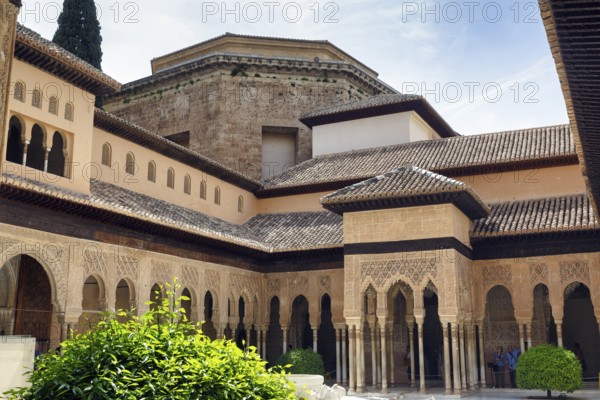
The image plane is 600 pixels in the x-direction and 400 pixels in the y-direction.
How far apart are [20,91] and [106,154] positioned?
14.3ft

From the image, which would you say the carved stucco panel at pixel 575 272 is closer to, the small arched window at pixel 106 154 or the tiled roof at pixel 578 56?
the tiled roof at pixel 578 56

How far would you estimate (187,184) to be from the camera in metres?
21.7

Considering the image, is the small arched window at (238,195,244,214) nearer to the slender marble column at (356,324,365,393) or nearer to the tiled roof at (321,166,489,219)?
the tiled roof at (321,166,489,219)

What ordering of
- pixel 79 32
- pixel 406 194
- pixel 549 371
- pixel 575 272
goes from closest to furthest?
pixel 549 371, pixel 406 194, pixel 575 272, pixel 79 32

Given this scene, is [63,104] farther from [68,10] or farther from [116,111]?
[116,111]

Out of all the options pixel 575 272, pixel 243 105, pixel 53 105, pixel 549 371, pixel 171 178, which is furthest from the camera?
pixel 243 105

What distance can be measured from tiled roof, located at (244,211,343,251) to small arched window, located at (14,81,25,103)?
31.1 ft

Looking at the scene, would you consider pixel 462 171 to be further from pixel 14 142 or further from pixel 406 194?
pixel 14 142

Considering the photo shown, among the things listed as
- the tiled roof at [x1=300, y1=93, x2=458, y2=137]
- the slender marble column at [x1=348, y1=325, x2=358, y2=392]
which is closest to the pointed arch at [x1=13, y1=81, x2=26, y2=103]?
the slender marble column at [x1=348, y1=325, x2=358, y2=392]

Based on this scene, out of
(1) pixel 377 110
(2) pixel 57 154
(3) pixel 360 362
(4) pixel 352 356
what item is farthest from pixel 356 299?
(1) pixel 377 110

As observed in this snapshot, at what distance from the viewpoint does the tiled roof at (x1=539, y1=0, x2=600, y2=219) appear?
6.11m

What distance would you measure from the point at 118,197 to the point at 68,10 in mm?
12379

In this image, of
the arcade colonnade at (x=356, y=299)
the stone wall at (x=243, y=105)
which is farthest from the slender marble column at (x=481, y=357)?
the stone wall at (x=243, y=105)

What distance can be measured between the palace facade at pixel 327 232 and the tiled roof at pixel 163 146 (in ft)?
0.29
